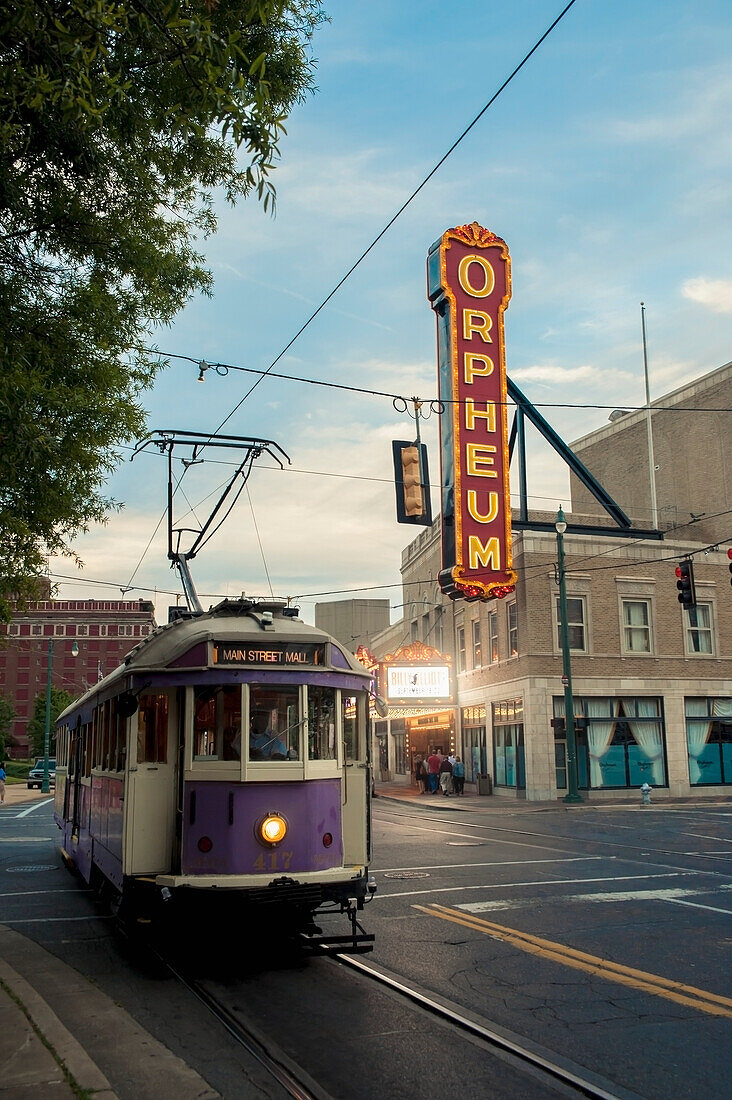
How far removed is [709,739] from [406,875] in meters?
27.4

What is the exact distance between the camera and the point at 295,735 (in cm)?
948

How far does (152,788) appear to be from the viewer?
953 cm

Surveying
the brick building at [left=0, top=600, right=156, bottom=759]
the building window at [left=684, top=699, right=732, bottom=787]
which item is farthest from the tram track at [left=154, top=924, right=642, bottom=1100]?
the brick building at [left=0, top=600, right=156, bottom=759]

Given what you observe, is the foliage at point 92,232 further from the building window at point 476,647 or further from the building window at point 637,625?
the building window at point 476,647

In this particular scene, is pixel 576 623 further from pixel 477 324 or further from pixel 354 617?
pixel 354 617

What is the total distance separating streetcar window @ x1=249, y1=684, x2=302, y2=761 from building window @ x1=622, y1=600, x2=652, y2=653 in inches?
1234

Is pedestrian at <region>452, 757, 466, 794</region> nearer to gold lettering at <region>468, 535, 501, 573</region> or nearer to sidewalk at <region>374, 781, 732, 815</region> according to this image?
sidewalk at <region>374, 781, 732, 815</region>

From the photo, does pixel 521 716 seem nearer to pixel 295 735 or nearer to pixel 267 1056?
pixel 295 735

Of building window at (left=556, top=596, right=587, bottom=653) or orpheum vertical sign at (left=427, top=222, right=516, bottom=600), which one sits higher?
orpheum vertical sign at (left=427, top=222, right=516, bottom=600)

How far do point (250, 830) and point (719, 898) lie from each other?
283 inches

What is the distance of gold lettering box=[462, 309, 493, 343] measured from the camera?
3441cm

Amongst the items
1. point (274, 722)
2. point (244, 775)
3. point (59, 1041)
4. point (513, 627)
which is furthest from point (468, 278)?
point (59, 1041)

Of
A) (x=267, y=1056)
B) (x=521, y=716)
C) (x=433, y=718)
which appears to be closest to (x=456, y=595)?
(x=521, y=716)

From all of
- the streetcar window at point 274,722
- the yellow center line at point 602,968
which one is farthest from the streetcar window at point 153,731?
the yellow center line at point 602,968
